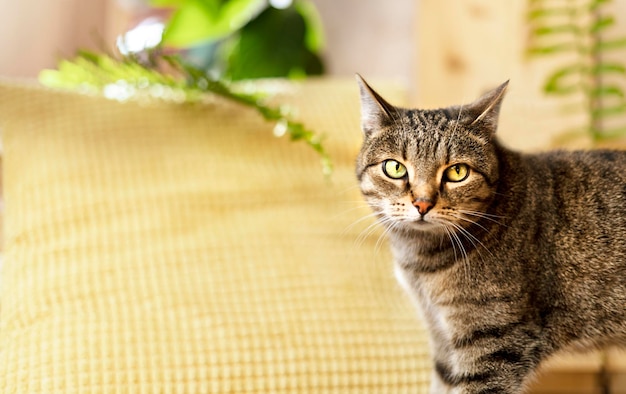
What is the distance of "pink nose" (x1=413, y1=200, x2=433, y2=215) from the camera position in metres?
0.89

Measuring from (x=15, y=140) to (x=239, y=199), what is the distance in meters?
0.47

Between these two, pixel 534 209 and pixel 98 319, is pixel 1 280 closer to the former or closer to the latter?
pixel 98 319

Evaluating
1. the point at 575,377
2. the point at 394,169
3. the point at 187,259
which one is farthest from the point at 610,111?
the point at 187,259

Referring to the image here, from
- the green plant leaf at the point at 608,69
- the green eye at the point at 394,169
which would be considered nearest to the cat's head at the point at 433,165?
the green eye at the point at 394,169

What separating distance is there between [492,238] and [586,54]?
0.80 m

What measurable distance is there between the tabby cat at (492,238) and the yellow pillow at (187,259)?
0.16 meters

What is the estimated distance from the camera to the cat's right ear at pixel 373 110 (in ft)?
3.21

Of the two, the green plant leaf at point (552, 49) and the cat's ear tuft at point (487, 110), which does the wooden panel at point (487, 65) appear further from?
the cat's ear tuft at point (487, 110)

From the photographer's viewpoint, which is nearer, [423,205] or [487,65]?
[423,205]

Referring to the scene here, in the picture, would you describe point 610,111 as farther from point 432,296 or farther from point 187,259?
point 187,259

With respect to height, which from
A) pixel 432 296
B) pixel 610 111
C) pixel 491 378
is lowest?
pixel 491 378

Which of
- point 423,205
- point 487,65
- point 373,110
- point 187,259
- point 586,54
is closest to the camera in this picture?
point 423,205

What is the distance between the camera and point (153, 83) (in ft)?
4.46

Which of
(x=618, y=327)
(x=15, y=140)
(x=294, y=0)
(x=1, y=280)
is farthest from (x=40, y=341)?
(x=294, y=0)
